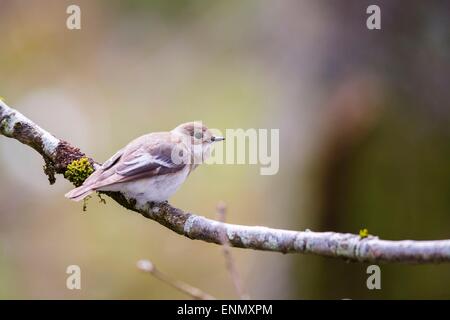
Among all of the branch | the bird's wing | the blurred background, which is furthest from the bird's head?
the blurred background

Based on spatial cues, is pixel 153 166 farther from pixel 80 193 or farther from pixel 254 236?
pixel 254 236

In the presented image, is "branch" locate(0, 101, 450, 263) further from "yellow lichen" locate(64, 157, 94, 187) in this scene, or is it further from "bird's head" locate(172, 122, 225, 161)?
"bird's head" locate(172, 122, 225, 161)

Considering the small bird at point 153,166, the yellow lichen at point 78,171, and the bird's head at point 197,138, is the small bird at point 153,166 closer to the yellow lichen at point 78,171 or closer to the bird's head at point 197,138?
the bird's head at point 197,138

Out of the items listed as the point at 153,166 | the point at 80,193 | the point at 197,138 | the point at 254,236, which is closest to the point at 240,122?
the point at 197,138

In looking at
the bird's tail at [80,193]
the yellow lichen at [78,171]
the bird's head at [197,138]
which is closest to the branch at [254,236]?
the yellow lichen at [78,171]

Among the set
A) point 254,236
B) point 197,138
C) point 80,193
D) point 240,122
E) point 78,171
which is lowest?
point 254,236

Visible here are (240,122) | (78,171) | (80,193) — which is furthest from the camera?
(240,122)

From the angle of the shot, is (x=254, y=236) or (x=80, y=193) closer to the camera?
(x=254, y=236)
